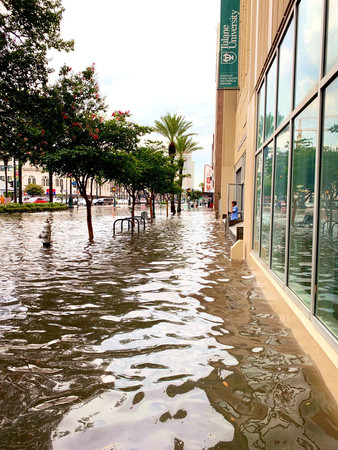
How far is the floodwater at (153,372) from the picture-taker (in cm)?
287

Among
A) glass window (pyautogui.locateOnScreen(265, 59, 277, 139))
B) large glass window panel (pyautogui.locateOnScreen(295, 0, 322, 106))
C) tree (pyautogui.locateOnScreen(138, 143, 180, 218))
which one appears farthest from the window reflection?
tree (pyautogui.locateOnScreen(138, 143, 180, 218))

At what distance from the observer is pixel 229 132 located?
35500 mm

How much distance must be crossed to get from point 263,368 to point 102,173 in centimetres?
1304

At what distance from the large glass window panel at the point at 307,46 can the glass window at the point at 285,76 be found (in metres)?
0.57

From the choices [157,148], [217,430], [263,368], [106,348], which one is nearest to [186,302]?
[106,348]

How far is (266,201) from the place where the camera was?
8281mm

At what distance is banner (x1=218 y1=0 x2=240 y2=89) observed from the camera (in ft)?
73.7

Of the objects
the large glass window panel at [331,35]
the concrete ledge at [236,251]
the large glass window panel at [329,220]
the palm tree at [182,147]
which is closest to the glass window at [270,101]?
the large glass window panel at [331,35]

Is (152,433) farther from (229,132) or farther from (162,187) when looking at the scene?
(229,132)

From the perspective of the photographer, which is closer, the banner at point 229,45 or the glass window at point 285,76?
the glass window at point 285,76

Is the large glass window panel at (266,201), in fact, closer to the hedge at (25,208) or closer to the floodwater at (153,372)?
the floodwater at (153,372)

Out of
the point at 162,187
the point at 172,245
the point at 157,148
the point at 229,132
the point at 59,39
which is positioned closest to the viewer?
the point at 59,39

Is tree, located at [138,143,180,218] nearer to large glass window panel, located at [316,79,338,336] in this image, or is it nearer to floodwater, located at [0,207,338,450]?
floodwater, located at [0,207,338,450]

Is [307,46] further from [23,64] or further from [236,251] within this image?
[236,251]
